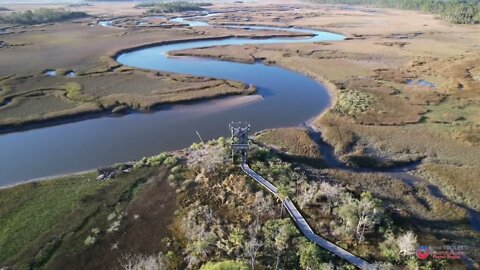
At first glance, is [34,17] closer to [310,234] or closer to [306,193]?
[306,193]

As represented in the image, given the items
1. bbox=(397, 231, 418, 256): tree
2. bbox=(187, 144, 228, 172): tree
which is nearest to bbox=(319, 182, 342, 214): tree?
bbox=(397, 231, 418, 256): tree

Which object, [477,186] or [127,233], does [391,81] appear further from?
[127,233]

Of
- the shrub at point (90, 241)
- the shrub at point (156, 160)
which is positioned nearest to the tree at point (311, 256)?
the shrub at point (90, 241)

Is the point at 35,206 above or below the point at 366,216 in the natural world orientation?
below

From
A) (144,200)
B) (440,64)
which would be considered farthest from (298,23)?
(144,200)

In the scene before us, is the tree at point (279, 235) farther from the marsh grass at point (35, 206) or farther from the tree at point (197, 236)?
the marsh grass at point (35, 206)

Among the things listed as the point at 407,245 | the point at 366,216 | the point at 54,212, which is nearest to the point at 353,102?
the point at 366,216
